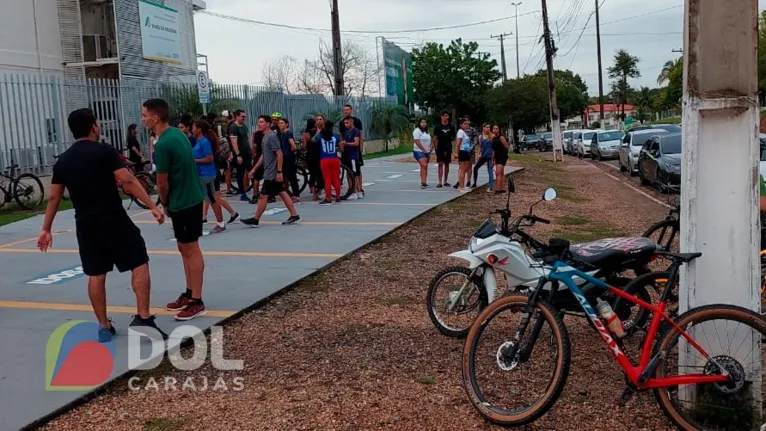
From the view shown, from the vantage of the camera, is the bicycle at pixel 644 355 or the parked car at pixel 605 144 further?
the parked car at pixel 605 144

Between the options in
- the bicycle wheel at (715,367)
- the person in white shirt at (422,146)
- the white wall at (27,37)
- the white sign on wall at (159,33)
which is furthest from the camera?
the white sign on wall at (159,33)

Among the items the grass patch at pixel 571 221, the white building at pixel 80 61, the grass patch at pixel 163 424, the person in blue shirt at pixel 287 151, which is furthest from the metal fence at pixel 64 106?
the grass patch at pixel 163 424

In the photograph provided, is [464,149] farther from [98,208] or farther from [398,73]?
[398,73]

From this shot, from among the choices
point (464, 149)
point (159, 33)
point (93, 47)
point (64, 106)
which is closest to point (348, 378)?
point (464, 149)

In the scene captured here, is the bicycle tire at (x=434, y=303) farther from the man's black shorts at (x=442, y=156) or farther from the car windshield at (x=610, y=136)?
the car windshield at (x=610, y=136)

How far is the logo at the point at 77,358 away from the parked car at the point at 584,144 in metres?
34.7

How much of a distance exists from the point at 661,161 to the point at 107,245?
14.7 meters

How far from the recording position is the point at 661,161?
1736 cm

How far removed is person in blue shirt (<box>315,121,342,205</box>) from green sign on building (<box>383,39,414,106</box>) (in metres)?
32.0

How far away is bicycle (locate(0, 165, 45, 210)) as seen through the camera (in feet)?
47.0

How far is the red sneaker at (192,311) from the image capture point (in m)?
5.99

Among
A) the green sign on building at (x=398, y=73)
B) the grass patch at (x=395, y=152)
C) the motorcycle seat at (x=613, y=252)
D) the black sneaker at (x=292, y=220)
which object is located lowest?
the black sneaker at (x=292, y=220)

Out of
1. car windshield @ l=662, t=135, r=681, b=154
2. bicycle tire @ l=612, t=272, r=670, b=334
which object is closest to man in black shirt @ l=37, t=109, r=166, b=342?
bicycle tire @ l=612, t=272, r=670, b=334

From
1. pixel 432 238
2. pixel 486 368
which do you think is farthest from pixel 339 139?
pixel 486 368
